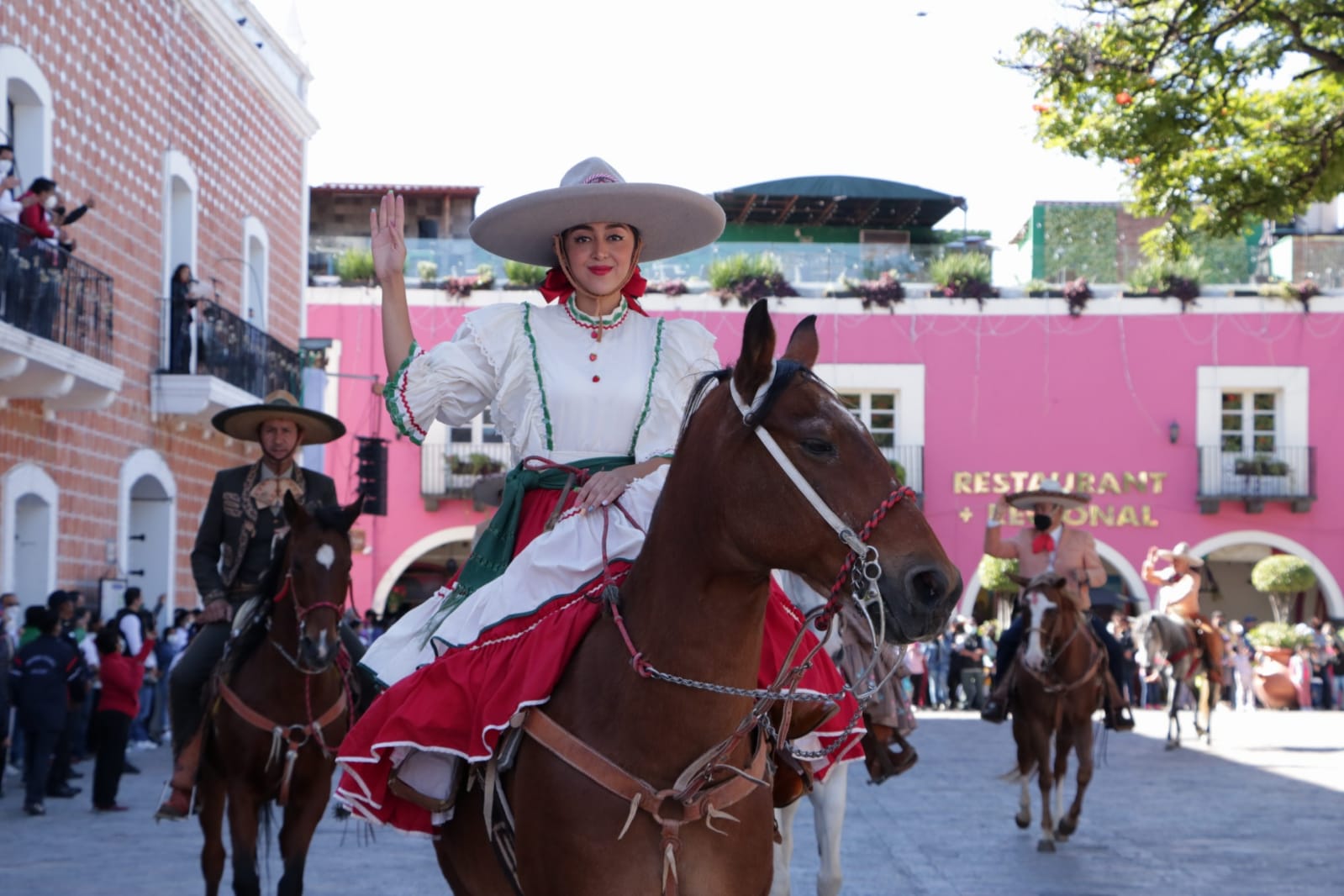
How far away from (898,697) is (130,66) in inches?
526

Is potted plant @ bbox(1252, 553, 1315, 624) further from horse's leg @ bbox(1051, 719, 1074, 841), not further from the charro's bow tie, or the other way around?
the charro's bow tie

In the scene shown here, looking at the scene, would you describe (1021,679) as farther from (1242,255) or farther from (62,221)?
(1242,255)

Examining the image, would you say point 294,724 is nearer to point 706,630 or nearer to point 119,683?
point 706,630

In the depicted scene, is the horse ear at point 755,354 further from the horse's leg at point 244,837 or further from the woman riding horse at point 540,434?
the horse's leg at point 244,837

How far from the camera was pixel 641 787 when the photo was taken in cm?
392

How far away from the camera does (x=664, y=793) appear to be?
3904mm

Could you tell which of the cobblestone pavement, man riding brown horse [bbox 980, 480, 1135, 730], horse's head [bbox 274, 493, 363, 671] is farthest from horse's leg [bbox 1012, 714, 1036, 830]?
horse's head [bbox 274, 493, 363, 671]

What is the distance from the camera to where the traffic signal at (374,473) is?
25797mm

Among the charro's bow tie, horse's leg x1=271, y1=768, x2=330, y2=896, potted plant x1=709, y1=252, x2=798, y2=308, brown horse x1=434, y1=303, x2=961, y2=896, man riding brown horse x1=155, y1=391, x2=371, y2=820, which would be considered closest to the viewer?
brown horse x1=434, y1=303, x2=961, y2=896

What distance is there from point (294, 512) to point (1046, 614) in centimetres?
655

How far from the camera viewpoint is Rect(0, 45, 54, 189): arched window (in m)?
16.4

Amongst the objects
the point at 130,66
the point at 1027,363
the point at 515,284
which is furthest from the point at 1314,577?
the point at 130,66

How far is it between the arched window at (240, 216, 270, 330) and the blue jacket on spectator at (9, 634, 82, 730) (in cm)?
1012

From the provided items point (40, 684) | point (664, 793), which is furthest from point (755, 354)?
point (40, 684)
